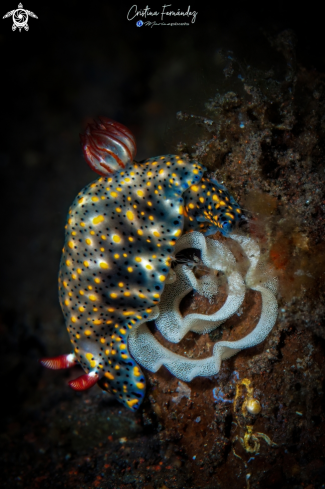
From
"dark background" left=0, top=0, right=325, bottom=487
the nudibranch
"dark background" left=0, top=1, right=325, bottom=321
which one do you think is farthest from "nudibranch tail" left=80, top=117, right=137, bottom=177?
"dark background" left=0, top=1, right=325, bottom=321

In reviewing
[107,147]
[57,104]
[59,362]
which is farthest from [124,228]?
[57,104]

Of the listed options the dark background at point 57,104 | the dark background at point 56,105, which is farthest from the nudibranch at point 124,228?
the dark background at point 57,104

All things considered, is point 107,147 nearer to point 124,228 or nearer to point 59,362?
point 124,228

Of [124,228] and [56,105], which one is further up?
[56,105]

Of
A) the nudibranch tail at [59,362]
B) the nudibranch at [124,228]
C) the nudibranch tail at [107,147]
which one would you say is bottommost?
the nudibranch tail at [59,362]

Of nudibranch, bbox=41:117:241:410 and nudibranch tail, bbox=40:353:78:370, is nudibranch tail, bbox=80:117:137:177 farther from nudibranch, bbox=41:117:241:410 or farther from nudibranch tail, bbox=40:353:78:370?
nudibranch tail, bbox=40:353:78:370

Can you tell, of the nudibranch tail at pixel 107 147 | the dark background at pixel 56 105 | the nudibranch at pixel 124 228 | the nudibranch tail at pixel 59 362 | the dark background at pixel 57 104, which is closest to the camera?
the nudibranch at pixel 124 228

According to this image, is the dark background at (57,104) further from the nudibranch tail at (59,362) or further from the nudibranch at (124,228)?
the nudibranch at (124,228)

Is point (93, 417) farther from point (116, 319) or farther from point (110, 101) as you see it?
point (110, 101)

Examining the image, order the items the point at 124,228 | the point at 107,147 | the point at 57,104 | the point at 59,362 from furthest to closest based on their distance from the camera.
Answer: the point at 57,104 < the point at 59,362 < the point at 107,147 < the point at 124,228
